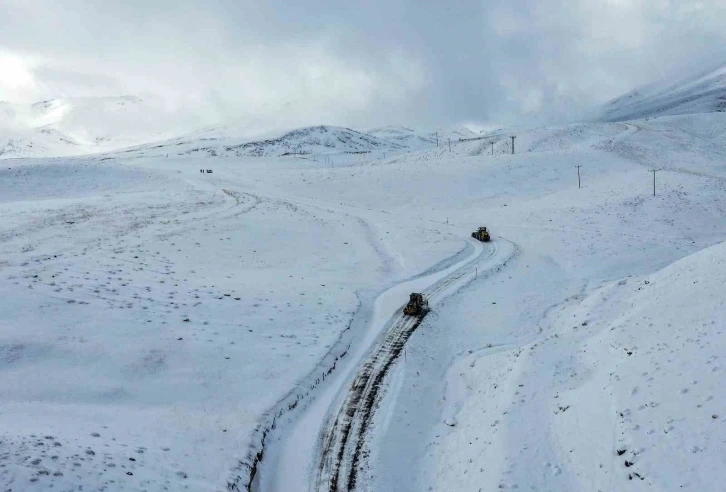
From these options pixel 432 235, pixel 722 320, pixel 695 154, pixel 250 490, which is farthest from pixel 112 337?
pixel 695 154

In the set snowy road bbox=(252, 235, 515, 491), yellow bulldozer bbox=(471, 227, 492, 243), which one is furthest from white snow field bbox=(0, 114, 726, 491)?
yellow bulldozer bbox=(471, 227, 492, 243)

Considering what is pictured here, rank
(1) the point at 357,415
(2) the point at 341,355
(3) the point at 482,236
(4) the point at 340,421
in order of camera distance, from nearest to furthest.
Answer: (4) the point at 340,421, (1) the point at 357,415, (2) the point at 341,355, (3) the point at 482,236

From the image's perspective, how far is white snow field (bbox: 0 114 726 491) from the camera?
1146cm

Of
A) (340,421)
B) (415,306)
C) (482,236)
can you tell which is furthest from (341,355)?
(482,236)

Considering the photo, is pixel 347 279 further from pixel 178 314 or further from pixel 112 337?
pixel 112 337

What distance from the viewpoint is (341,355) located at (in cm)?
1945

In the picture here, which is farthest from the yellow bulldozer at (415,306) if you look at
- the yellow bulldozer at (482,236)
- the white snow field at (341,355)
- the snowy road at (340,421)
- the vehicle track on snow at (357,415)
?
the yellow bulldozer at (482,236)

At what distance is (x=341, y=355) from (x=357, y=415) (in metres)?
4.40

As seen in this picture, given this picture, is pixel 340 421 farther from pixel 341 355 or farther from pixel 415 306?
pixel 415 306

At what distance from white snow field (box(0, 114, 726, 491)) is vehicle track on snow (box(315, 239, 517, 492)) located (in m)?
0.13

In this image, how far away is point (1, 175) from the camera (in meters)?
59.2

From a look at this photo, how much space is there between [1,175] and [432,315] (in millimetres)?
59953

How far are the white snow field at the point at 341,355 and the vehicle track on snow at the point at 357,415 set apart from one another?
0.13 metres

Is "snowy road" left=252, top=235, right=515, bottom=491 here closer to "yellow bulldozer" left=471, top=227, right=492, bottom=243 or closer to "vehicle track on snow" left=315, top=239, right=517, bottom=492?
"vehicle track on snow" left=315, top=239, right=517, bottom=492
